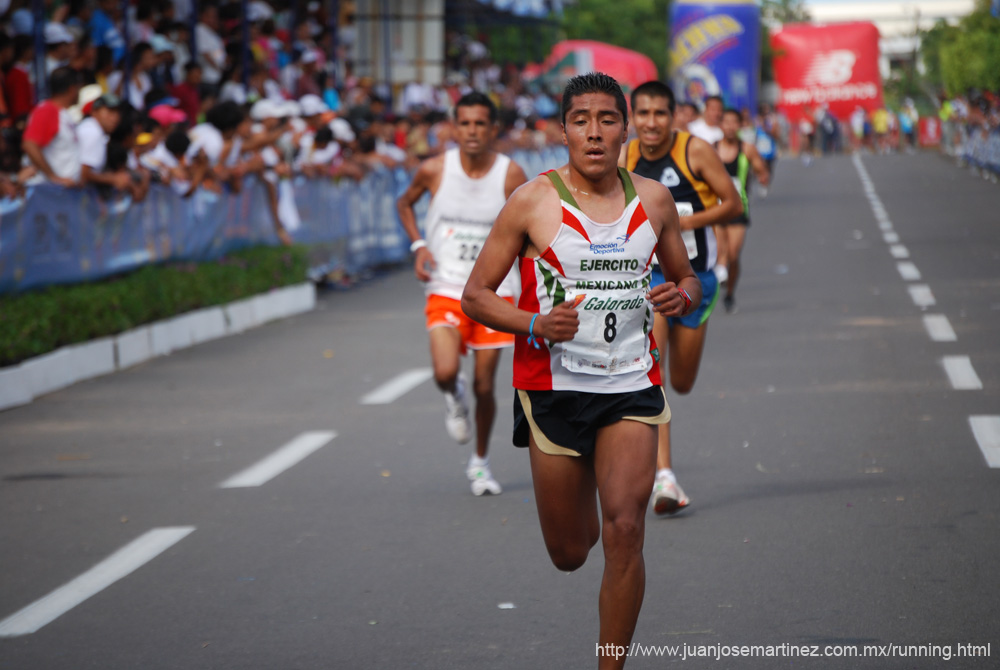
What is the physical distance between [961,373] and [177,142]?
747 cm

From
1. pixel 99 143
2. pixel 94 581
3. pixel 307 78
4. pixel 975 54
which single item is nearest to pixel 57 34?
pixel 99 143

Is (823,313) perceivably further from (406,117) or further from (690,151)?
(406,117)

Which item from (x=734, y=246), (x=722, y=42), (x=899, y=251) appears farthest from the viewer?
(x=722, y=42)

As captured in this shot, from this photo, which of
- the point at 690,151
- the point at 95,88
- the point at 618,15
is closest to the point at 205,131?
the point at 95,88

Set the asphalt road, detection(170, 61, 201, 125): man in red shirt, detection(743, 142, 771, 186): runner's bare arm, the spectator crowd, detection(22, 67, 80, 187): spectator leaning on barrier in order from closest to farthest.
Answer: the asphalt road < detection(22, 67, 80, 187): spectator leaning on barrier < the spectator crowd < detection(743, 142, 771, 186): runner's bare arm < detection(170, 61, 201, 125): man in red shirt

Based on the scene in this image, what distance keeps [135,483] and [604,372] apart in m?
3.90

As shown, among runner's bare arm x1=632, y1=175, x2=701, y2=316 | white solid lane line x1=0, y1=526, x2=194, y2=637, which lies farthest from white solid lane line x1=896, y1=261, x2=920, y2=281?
runner's bare arm x1=632, y1=175, x2=701, y2=316

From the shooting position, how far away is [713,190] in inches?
273

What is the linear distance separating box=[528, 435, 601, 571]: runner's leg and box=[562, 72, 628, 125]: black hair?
3.22ft

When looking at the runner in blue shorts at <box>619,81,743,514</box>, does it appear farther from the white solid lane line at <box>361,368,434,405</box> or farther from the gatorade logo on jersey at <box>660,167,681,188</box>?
the white solid lane line at <box>361,368,434,405</box>

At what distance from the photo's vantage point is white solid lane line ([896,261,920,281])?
1591cm

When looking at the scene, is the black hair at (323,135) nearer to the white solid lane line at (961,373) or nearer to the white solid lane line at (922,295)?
the white solid lane line at (922,295)

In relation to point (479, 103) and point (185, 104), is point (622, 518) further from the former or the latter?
point (185, 104)

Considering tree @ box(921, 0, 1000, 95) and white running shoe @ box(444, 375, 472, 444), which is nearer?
white running shoe @ box(444, 375, 472, 444)
